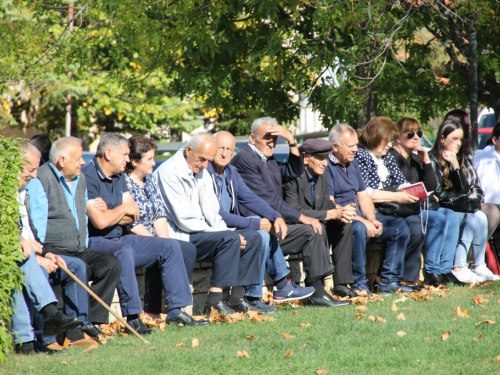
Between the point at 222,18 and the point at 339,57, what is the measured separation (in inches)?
79.7

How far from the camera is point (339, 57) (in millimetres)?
10812

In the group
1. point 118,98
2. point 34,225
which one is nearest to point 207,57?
point 34,225

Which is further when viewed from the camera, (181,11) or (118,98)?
(118,98)

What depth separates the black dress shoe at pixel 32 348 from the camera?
19.8 ft

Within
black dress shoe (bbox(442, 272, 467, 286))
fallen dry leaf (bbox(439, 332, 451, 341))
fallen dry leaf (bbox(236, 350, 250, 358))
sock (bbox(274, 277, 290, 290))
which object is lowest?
black dress shoe (bbox(442, 272, 467, 286))

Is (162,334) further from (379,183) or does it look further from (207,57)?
(207,57)

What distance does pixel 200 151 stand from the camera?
304 inches

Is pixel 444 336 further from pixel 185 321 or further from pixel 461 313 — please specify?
pixel 185 321

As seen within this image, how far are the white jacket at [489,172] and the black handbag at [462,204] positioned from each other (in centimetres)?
47

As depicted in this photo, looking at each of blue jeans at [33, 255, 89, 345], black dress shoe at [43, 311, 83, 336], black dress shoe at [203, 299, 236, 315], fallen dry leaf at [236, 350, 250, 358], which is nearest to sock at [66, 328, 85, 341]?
blue jeans at [33, 255, 89, 345]

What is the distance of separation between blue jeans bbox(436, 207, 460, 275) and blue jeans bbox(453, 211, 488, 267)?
0.16 metres

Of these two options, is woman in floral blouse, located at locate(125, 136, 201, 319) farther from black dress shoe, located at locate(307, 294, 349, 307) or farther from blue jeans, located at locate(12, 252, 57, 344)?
blue jeans, located at locate(12, 252, 57, 344)

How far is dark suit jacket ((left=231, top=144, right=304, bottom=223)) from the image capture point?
8.42m

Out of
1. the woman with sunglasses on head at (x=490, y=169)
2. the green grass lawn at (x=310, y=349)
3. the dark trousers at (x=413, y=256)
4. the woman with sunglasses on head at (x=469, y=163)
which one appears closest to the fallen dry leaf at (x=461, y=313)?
the green grass lawn at (x=310, y=349)
